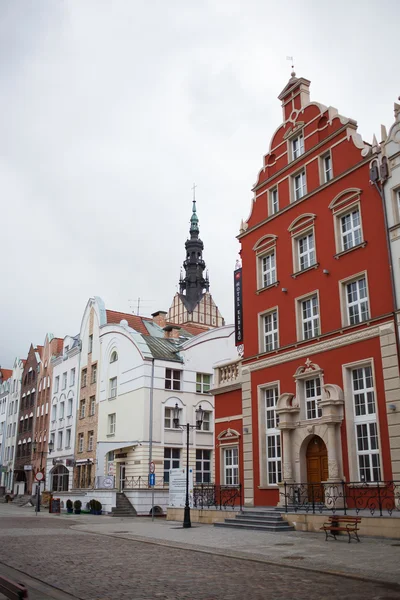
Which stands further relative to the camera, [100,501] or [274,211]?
[100,501]

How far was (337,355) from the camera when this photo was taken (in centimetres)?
2212

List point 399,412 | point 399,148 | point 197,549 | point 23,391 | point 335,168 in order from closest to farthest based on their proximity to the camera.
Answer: point 197,549
point 399,412
point 399,148
point 335,168
point 23,391

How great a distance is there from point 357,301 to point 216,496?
11.7 m

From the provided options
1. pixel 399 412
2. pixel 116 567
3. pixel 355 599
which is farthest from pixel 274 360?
pixel 355 599

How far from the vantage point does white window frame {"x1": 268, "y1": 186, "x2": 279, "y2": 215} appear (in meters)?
27.4

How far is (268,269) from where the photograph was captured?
27.3 m

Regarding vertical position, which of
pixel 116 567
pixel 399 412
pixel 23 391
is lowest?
pixel 116 567

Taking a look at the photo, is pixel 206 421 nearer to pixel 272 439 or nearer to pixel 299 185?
pixel 272 439

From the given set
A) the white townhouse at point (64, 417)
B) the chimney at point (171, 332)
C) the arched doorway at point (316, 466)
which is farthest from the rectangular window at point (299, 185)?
the white townhouse at point (64, 417)

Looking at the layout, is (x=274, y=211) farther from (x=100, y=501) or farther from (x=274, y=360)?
(x=100, y=501)

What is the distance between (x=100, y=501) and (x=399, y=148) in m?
27.3

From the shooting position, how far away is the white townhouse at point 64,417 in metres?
48.6

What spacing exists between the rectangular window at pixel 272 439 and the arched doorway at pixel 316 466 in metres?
1.79

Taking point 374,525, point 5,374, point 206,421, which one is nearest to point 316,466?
point 374,525
